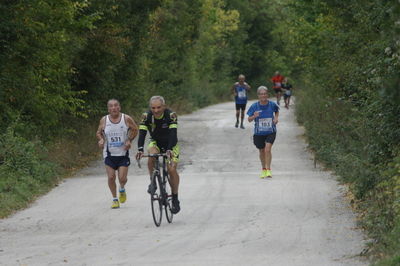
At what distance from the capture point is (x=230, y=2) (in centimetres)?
7481

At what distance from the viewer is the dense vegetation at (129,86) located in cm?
1110

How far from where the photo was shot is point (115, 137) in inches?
569

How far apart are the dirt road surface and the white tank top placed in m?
1.02

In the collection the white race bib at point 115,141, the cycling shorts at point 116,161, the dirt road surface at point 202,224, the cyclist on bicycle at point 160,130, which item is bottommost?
the dirt road surface at point 202,224

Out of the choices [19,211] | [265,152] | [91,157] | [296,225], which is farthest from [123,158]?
[91,157]

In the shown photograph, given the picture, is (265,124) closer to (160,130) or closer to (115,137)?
(115,137)

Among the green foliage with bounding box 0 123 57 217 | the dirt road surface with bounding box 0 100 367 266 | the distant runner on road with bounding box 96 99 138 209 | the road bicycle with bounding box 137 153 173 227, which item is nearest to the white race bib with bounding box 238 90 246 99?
the dirt road surface with bounding box 0 100 367 266

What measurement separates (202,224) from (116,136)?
8.75ft

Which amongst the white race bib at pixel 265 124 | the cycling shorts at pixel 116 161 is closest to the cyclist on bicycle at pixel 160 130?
the cycling shorts at pixel 116 161

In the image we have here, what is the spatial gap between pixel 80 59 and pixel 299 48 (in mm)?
8503

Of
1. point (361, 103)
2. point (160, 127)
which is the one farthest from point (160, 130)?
point (361, 103)

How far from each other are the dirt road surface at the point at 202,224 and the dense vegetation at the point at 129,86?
1.86 ft

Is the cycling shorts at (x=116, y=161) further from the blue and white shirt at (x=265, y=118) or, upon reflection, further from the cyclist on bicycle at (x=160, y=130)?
the blue and white shirt at (x=265, y=118)

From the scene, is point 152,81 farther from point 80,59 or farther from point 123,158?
point 123,158
